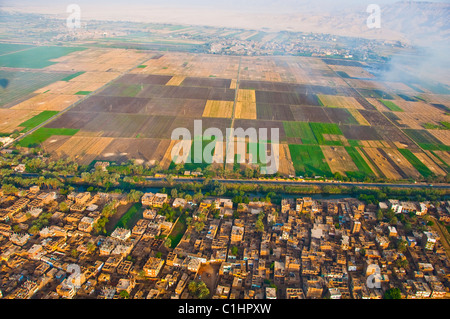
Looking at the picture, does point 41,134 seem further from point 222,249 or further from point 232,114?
point 222,249

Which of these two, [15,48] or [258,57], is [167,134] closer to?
[258,57]

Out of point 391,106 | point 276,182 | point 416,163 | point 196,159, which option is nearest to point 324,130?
point 416,163

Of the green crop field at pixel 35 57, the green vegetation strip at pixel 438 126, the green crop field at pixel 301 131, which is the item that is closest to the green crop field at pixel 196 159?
the green crop field at pixel 301 131

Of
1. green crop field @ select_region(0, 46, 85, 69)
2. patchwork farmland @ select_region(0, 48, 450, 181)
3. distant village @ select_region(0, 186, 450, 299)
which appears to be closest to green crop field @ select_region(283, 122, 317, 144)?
patchwork farmland @ select_region(0, 48, 450, 181)

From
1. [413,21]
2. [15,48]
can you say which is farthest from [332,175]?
[413,21]

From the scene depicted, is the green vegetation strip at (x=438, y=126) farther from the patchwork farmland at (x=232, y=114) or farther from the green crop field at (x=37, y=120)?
the green crop field at (x=37, y=120)

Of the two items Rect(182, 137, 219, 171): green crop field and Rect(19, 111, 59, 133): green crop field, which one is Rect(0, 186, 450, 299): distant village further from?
Rect(19, 111, 59, 133): green crop field
